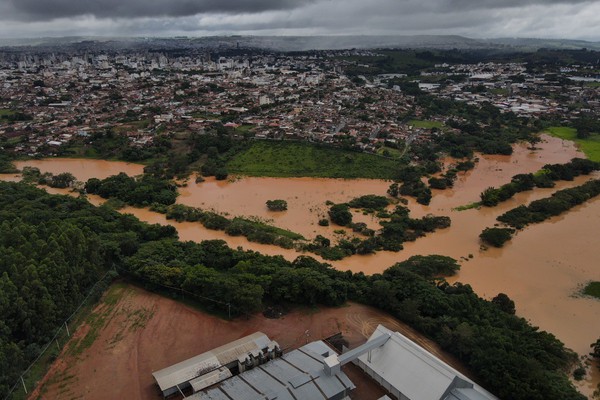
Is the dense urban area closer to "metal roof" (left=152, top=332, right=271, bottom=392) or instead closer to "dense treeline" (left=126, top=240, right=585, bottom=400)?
"dense treeline" (left=126, top=240, right=585, bottom=400)

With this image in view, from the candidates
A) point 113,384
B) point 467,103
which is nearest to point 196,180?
point 113,384

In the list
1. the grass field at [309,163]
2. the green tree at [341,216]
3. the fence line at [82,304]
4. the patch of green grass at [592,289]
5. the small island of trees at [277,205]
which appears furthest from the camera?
the grass field at [309,163]

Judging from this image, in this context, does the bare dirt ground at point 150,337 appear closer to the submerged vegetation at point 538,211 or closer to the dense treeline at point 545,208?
the submerged vegetation at point 538,211

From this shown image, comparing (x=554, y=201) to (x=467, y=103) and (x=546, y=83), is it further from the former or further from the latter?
(x=546, y=83)

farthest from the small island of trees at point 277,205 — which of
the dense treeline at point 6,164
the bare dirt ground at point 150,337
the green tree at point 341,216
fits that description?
the dense treeline at point 6,164

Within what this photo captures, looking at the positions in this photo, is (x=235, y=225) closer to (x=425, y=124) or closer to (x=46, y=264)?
(x=46, y=264)
